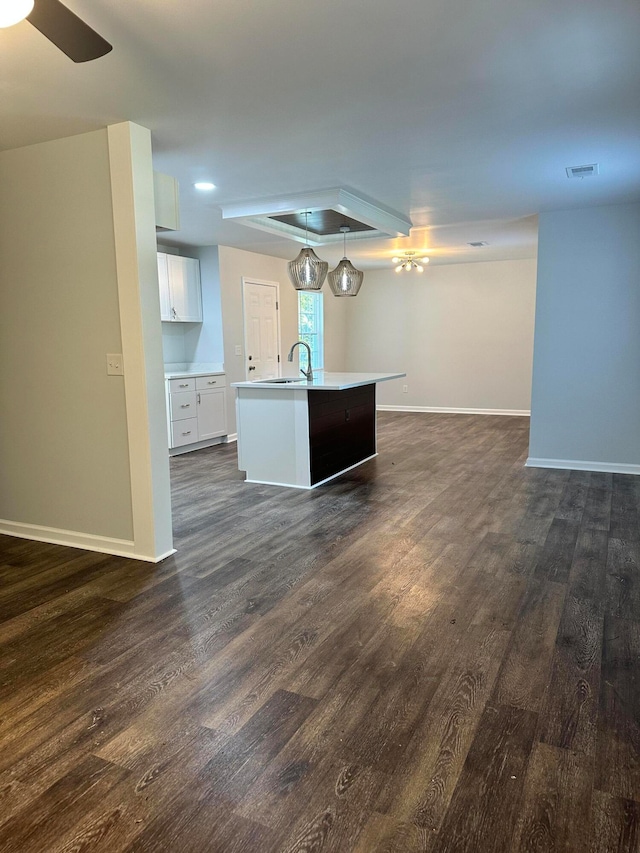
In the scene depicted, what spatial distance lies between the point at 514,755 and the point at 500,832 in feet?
0.98

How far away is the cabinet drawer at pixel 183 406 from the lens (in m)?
6.09

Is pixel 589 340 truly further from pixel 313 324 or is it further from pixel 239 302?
pixel 313 324

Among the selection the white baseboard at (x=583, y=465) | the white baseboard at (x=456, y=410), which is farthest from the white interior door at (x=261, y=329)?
the white baseboard at (x=583, y=465)

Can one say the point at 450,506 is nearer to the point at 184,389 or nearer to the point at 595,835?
the point at 595,835

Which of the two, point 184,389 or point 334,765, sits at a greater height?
point 184,389

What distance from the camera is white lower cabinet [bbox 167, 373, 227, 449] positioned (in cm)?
610

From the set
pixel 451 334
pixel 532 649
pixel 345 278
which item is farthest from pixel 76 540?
pixel 451 334

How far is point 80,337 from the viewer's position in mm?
3273

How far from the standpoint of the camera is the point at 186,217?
5098 mm

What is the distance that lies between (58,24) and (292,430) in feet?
11.4

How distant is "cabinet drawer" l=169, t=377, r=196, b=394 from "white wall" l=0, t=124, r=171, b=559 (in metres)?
2.41

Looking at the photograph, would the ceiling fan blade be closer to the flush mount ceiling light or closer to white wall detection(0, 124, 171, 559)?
white wall detection(0, 124, 171, 559)

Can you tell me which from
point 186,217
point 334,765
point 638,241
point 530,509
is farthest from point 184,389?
point 334,765

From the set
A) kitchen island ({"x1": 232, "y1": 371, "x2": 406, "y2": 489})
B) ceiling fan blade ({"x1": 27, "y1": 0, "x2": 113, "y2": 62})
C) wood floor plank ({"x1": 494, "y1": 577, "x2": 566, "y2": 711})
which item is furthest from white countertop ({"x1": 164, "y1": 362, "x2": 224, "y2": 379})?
ceiling fan blade ({"x1": 27, "y1": 0, "x2": 113, "y2": 62})
